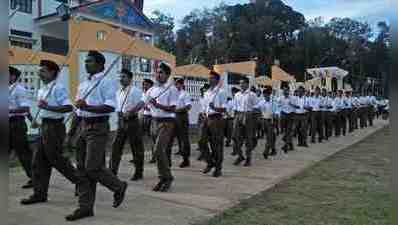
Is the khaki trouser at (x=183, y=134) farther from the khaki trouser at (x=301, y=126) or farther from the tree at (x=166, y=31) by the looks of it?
the tree at (x=166, y=31)

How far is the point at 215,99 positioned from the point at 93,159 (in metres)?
3.99

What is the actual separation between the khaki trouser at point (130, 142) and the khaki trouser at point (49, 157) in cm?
175

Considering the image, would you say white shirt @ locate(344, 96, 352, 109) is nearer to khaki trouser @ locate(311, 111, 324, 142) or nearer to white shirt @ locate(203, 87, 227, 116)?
khaki trouser @ locate(311, 111, 324, 142)

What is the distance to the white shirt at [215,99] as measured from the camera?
976 centimetres

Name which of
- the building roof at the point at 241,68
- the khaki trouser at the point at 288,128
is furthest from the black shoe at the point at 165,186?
the building roof at the point at 241,68

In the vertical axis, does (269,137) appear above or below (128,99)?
below

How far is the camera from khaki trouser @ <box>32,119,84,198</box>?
21.8 feet

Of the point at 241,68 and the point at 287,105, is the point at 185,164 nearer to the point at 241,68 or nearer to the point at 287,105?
the point at 287,105

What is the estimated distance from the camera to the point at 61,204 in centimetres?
694

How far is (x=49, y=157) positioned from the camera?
21.9 feet

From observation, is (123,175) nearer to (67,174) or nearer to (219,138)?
(219,138)

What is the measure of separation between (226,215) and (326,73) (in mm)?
29249

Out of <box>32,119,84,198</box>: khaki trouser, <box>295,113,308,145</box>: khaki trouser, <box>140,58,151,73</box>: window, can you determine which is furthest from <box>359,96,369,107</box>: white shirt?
<box>32,119,84,198</box>: khaki trouser

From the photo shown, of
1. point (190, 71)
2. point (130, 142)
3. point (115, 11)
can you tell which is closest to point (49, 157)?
point (130, 142)
